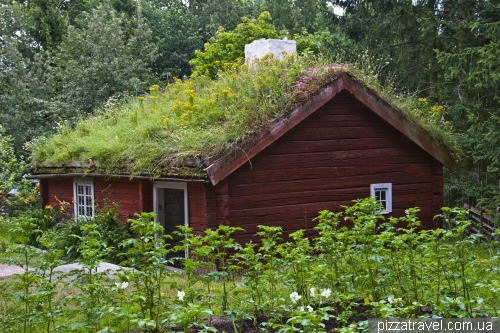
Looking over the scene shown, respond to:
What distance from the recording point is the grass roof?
993 centimetres

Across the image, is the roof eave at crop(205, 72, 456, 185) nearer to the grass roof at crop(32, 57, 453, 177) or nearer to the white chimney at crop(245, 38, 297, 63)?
the grass roof at crop(32, 57, 453, 177)

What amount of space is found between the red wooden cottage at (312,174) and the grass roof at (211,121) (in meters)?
0.20

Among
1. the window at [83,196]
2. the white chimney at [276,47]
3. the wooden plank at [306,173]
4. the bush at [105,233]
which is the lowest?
the bush at [105,233]

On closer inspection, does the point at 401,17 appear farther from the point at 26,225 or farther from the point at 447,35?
the point at 26,225

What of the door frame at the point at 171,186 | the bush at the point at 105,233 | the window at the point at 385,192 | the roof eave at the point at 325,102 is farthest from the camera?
the window at the point at 385,192

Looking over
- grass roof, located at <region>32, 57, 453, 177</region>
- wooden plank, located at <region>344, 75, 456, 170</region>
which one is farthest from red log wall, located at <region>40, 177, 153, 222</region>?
wooden plank, located at <region>344, 75, 456, 170</region>

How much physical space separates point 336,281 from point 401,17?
636 inches

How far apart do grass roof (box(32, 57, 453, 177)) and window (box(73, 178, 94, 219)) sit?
678 mm

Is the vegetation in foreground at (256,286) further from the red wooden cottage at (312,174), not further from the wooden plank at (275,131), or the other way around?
the red wooden cottage at (312,174)

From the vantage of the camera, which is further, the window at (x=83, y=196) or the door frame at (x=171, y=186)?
the window at (x=83, y=196)

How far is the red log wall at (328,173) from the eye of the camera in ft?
34.4

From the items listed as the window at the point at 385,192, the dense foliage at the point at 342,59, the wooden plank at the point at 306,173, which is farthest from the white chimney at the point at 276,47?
the window at the point at 385,192

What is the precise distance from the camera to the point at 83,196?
13.9 meters

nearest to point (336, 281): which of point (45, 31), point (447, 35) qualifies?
point (447, 35)
